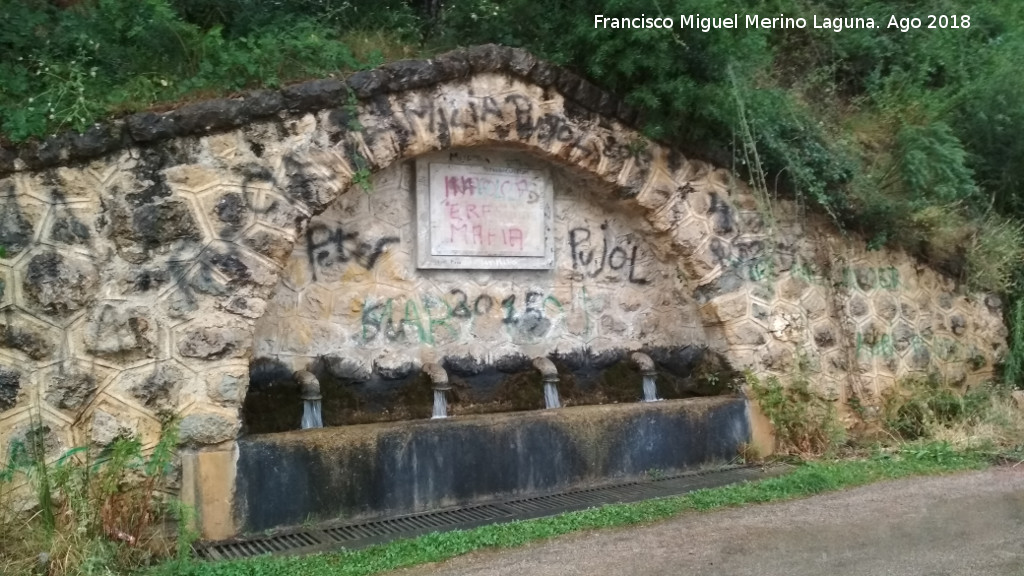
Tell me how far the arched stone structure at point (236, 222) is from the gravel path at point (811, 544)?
5.05 ft

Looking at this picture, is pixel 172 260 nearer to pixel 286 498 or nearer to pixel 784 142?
pixel 286 498

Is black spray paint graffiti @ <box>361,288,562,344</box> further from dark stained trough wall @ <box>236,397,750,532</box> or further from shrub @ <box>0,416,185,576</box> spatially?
shrub @ <box>0,416,185,576</box>

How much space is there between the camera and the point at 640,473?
5641mm

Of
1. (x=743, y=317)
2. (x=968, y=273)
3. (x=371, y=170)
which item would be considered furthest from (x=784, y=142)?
(x=371, y=170)

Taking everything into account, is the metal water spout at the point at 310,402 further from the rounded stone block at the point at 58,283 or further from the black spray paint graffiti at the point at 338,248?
the rounded stone block at the point at 58,283

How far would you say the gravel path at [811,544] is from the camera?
12.5 feet

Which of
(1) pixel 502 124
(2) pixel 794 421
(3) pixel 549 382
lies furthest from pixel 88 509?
(2) pixel 794 421

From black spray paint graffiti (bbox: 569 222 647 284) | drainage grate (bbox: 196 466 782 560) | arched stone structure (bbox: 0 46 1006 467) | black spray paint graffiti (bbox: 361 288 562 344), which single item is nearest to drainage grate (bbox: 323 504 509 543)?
drainage grate (bbox: 196 466 782 560)

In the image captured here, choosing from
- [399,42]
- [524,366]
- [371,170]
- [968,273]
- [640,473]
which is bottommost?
[640,473]

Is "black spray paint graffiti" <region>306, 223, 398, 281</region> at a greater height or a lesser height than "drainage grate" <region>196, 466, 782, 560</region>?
greater

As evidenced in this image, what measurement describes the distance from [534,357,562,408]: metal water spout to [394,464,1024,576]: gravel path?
1427 millimetres

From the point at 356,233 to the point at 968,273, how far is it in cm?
Answer: 497

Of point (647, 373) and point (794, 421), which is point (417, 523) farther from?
point (794, 421)

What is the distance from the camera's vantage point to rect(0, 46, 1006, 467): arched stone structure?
13.5ft
